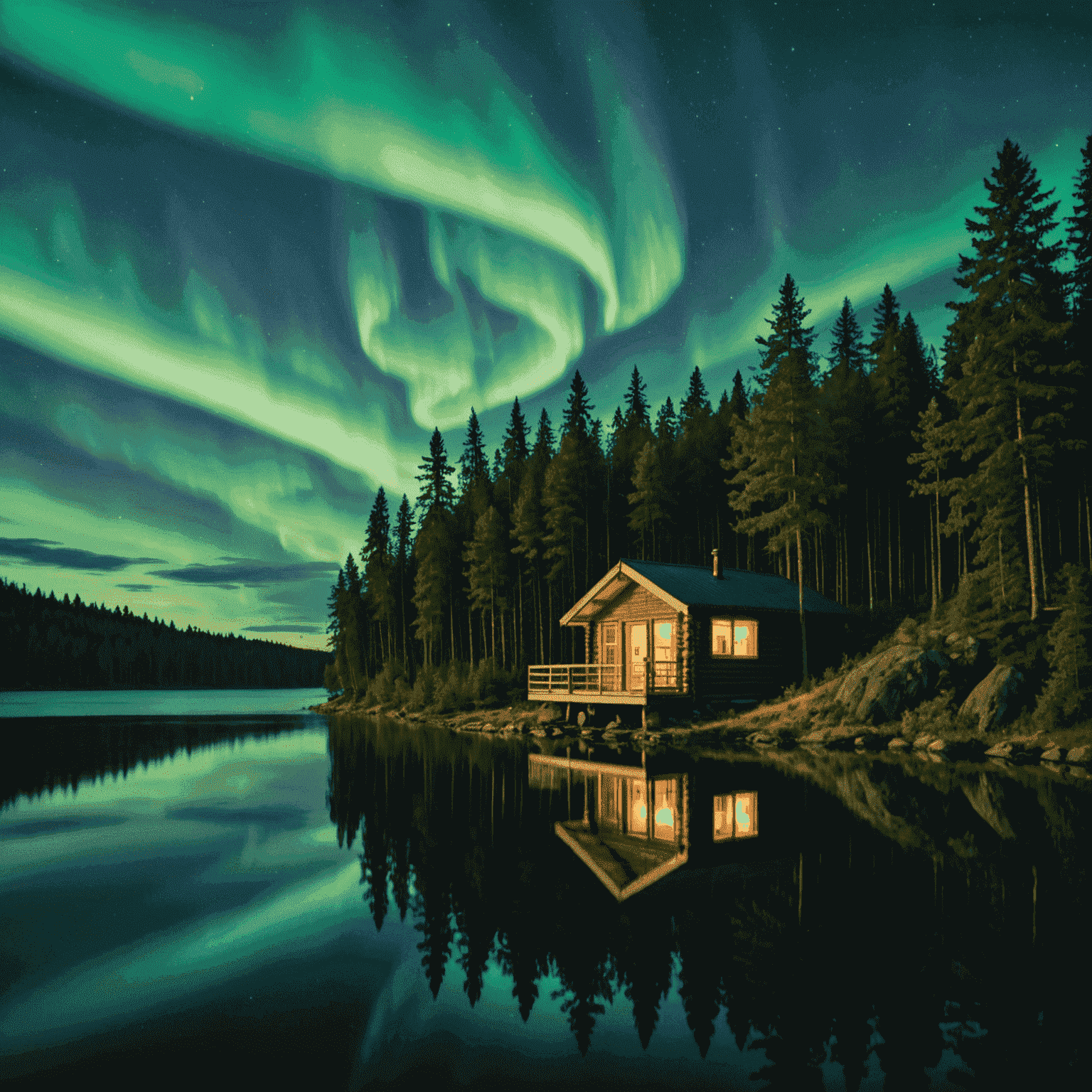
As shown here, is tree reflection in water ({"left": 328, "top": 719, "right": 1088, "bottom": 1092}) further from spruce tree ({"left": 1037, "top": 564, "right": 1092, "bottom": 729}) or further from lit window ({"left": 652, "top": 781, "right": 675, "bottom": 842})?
spruce tree ({"left": 1037, "top": 564, "right": 1092, "bottom": 729})

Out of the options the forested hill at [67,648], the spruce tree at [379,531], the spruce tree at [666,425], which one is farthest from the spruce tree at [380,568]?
the forested hill at [67,648]

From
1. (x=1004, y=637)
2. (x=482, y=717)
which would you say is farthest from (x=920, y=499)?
(x=482, y=717)

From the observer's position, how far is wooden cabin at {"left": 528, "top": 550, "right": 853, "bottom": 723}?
29922 millimetres

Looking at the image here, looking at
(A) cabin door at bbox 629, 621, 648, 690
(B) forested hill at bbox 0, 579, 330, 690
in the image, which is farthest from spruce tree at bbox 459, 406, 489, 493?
(B) forested hill at bbox 0, 579, 330, 690

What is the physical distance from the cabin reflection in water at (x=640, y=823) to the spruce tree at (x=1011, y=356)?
17392 mm

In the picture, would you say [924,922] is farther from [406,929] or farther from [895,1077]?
[406,929]

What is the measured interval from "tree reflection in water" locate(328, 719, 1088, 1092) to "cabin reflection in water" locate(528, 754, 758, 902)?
0.76ft

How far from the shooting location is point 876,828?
11086 mm

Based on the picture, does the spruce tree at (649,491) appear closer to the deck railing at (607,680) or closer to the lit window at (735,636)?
the deck railing at (607,680)

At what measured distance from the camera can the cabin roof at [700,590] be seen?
30.2 metres

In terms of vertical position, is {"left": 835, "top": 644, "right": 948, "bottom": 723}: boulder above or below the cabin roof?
below

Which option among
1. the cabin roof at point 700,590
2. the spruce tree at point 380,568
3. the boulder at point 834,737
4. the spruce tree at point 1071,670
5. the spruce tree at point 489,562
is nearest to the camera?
the spruce tree at point 1071,670

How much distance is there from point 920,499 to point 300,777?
1480 inches

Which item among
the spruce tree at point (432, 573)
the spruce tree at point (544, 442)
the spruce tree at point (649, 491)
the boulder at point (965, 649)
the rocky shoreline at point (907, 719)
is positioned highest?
the spruce tree at point (544, 442)
